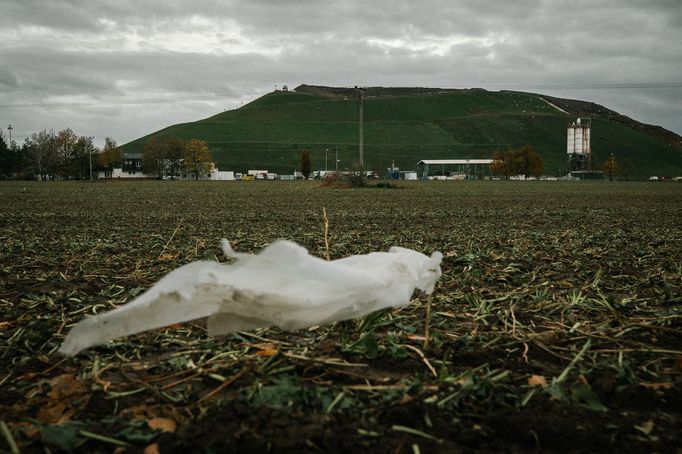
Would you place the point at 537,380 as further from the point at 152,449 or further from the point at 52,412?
the point at 52,412

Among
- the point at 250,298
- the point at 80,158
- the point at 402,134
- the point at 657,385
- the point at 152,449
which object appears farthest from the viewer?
the point at 402,134

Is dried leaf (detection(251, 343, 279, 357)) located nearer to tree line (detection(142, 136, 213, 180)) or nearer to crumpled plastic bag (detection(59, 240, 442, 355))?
crumpled plastic bag (detection(59, 240, 442, 355))

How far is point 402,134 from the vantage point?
15438cm

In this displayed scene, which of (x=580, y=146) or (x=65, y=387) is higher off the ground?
(x=580, y=146)

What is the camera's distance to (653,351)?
3.53m

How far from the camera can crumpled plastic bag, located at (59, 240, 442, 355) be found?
101 inches

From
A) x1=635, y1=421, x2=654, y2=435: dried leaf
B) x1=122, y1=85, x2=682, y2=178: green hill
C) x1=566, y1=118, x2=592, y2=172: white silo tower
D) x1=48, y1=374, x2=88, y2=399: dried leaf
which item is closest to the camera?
x1=635, y1=421, x2=654, y2=435: dried leaf

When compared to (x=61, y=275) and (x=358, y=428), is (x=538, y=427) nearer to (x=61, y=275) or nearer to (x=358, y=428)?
(x=358, y=428)

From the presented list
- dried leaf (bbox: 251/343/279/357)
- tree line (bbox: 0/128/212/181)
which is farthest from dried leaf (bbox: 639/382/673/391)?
tree line (bbox: 0/128/212/181)

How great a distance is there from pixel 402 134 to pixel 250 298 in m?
155

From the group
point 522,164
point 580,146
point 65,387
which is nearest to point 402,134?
point 580,146

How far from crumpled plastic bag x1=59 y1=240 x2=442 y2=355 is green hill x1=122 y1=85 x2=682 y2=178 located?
417 ft

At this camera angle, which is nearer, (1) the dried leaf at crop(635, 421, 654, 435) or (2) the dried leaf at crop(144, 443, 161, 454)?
(2) the dried leaf at crop(144, 443, 161, 454)

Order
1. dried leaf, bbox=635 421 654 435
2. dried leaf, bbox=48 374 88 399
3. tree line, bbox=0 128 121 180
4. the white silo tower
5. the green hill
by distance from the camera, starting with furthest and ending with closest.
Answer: the green hill < the white silo tower < tree line, bbox=0 128 121 180 < dried leaf, bbox=48 374 88 399 < dried leaf, bbox=635 421 654 435
